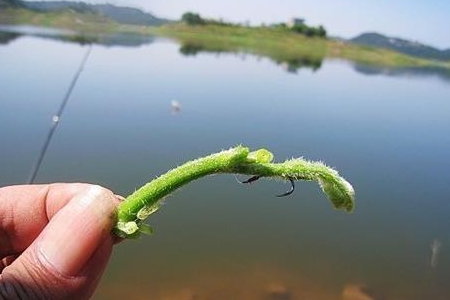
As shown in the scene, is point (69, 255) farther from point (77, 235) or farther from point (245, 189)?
point (245, 189)

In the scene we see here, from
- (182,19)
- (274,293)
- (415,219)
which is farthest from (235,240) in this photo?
(182,19)

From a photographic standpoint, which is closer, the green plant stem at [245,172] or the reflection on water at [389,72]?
the green plant stem at [245,172]

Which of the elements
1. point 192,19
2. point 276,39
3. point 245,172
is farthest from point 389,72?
point 245,172

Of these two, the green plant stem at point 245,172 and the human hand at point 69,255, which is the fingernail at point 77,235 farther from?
the green plant stem at point 245,172

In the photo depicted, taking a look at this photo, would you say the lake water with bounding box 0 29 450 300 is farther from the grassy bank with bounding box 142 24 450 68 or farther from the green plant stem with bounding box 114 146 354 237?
the grassy bank with bounding box 142 24 450 68

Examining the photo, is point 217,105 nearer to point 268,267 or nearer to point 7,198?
point 268,267

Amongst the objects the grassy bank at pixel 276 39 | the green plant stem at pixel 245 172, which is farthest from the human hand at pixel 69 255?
the grassy bank at pixel 276 39
